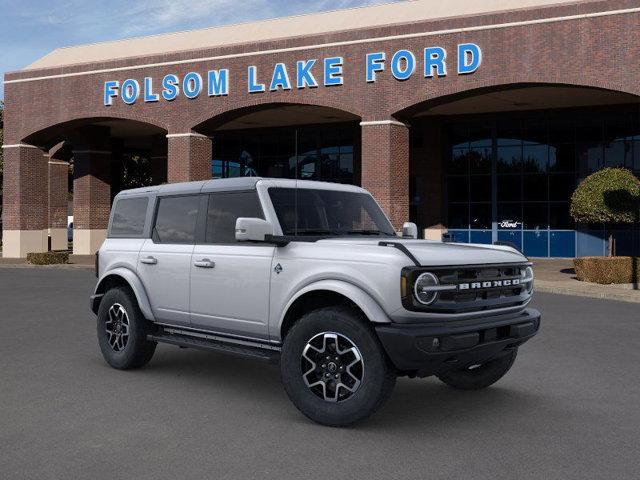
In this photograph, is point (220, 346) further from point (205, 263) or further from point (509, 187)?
point (509, 187)

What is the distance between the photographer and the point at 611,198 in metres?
22.6

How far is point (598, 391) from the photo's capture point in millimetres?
7418

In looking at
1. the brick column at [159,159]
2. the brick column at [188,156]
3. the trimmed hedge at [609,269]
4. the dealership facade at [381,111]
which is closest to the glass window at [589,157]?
the dealership facade at [381,111]

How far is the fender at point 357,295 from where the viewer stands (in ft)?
19.1

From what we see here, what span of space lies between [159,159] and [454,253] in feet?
121

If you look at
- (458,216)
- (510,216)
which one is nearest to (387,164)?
(458,216)

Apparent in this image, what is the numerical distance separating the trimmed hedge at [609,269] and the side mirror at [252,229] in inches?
651

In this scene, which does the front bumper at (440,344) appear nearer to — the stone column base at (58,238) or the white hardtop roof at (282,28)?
the white hardtop roof at (282,28)

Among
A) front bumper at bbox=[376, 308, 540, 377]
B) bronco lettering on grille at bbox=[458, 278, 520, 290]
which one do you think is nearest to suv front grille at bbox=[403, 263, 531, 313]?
bronco lettering on grille at bbox=[458, 278, 520, 290]

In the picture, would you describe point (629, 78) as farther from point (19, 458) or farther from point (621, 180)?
point (19, 458)

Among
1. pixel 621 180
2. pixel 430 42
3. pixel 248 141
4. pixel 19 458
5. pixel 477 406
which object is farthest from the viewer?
pixel 248 141

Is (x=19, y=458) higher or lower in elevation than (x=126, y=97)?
lower

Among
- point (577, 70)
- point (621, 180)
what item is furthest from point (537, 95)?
point (621, 180)

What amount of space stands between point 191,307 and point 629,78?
64.4ft
